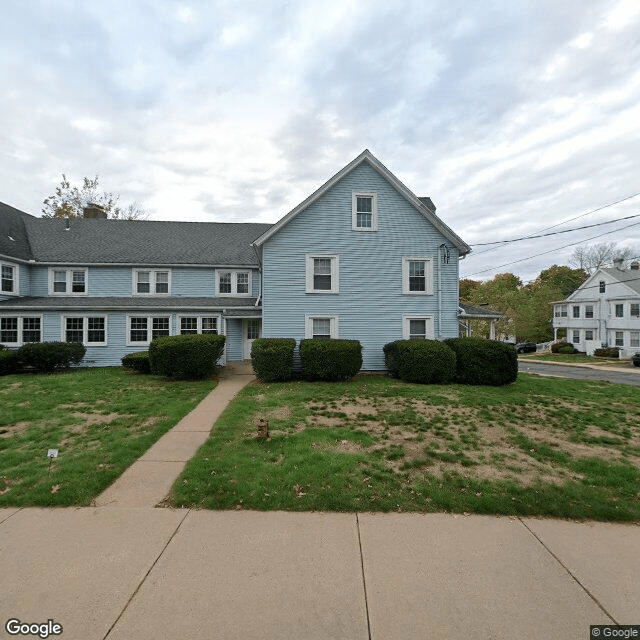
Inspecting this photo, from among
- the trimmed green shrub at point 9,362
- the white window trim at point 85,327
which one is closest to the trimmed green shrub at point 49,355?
the trimmed green shrub at point 9,362

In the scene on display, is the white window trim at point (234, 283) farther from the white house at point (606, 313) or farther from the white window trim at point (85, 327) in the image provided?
the white house at point (606, 313)

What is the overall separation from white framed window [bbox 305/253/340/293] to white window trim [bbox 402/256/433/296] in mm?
3121

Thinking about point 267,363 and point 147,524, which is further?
point 267,363

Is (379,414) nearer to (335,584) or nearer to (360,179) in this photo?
(335,584)

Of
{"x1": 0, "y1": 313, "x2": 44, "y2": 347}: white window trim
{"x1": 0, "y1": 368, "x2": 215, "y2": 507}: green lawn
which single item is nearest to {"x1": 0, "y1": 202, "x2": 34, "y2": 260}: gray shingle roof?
{"x1": 0, "y1": 313, "x2": 44, "y2": 347}: white window trim

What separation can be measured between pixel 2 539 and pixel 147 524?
57.1 inches

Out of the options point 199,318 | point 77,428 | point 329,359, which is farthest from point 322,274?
point 77,428

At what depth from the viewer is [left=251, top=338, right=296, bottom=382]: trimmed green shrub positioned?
1273cm

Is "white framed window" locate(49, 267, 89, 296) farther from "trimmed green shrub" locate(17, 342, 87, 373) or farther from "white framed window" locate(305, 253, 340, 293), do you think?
"white framed window" locate(305, 253, 340, 293)

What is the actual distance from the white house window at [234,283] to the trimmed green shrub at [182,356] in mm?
6676

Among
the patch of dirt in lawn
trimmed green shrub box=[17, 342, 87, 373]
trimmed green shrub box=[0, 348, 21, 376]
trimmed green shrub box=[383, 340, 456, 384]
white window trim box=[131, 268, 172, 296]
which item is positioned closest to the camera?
the patch of dirt in lawn

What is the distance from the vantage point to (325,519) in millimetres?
3900

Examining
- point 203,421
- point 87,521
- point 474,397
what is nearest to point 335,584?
point 87,521

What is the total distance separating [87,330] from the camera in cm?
1686
